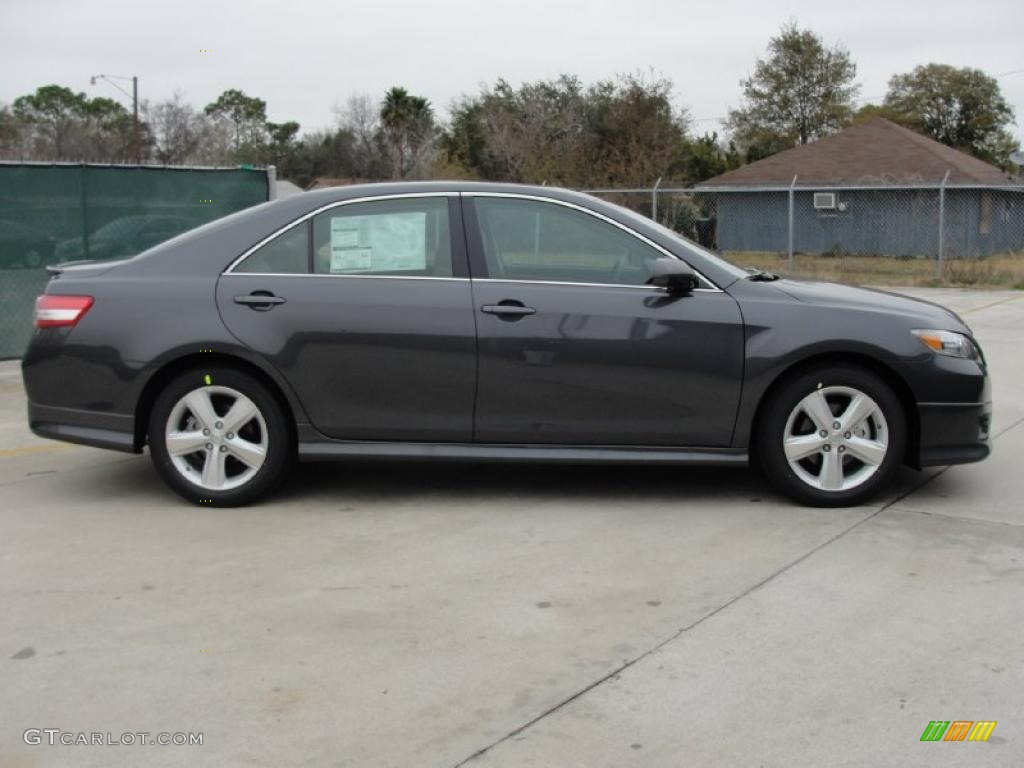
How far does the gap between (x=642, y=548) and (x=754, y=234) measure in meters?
30.0

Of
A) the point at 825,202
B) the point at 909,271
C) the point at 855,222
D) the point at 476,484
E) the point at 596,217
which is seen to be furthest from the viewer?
the point at 825,202

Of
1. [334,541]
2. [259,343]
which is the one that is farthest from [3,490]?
[334,541]

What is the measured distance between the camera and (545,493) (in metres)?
6.23

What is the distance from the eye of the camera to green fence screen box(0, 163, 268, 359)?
1064 centimetres

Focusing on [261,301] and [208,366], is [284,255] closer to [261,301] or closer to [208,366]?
[261,301]

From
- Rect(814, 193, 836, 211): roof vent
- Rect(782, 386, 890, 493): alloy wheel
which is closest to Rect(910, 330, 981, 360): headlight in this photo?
Rect(782, 386, 890, 493): alloy wheel

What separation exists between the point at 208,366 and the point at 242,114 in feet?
292

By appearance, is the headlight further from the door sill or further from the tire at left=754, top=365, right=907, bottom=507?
the door sill

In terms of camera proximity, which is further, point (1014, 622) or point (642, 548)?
point (642, 548)

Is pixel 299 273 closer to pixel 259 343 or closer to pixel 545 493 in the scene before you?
pixel 259 343

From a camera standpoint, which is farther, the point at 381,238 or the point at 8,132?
the point at 8,132

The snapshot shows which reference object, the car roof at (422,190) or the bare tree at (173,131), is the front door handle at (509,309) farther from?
the bare tree at (173,131)

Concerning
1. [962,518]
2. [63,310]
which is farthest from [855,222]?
[63,310]

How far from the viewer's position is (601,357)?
575cm
